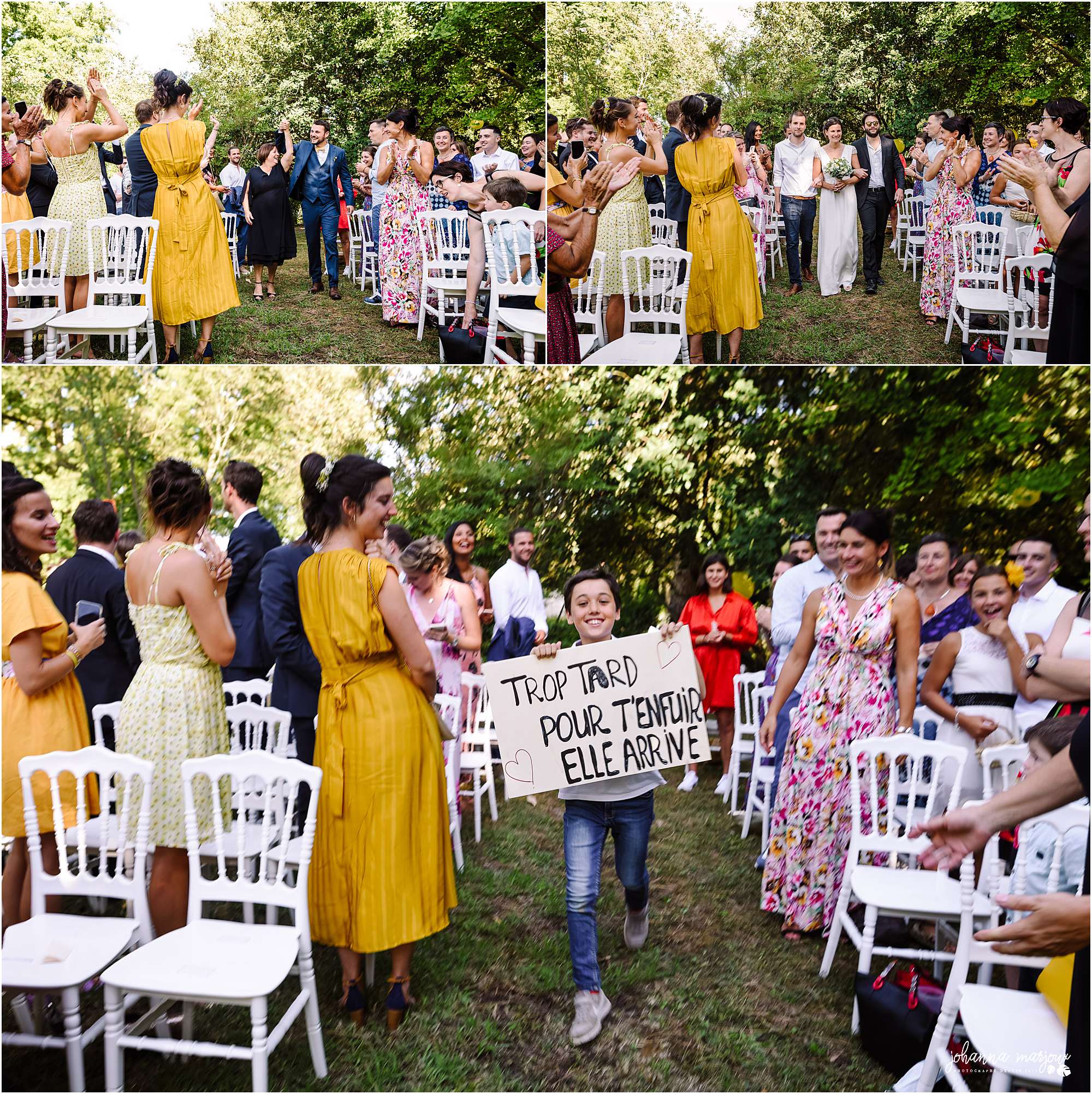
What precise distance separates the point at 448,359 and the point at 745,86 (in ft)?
10.3

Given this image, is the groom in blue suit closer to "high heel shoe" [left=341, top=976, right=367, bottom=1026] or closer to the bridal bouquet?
the bridal bouquet

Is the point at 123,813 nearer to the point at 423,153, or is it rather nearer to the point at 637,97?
the point at 637,97

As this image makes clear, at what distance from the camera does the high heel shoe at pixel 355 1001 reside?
3234 millimetres

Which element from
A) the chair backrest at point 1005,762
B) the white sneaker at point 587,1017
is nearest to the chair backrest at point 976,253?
the chair backrest at point 1005,762

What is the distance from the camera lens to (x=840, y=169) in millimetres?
8562

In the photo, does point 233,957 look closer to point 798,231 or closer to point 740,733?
point 740,733

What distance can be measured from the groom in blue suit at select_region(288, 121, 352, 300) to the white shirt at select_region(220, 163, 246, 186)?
0.57 metres

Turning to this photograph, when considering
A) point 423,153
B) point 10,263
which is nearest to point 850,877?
point 10,263

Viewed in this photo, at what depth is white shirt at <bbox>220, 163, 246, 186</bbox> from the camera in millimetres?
9477

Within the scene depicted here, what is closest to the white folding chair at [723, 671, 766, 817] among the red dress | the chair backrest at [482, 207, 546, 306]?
the red dress

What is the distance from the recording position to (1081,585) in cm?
902

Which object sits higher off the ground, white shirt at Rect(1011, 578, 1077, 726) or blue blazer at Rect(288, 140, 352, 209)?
blue blazer at Rect(288, 140, 352, 209)

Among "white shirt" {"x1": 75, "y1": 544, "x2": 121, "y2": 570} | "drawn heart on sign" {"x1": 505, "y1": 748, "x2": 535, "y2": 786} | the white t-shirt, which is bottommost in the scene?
the white t-shirt

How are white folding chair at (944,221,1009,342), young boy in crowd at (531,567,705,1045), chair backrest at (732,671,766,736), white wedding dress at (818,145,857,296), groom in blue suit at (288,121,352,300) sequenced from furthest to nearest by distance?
groom in blue suit at (288,121,352,300) → white wedding dress at (818,145,857,296) → white folding chair at (944,221,1009,342) → chair backrest at (732,671,766,736) → young boy in crowd at (531,567,705,1045)
